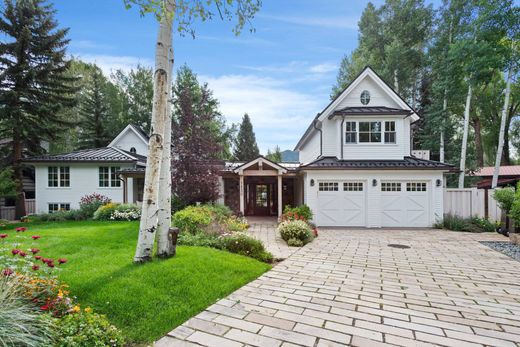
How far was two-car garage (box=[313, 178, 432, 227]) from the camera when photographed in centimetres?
1153

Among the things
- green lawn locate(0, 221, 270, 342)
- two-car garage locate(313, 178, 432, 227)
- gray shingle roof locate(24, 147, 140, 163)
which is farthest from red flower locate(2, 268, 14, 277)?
gray shingle roof locate(24, 147, 140, 163)

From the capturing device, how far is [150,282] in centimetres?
397

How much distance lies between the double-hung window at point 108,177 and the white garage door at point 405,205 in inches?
597

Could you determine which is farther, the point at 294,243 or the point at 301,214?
the point at 301,214

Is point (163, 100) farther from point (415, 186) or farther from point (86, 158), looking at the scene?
point (86, 158)

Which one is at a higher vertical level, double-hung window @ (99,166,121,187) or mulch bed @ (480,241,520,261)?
double-hung window @ (99,166,121,187)

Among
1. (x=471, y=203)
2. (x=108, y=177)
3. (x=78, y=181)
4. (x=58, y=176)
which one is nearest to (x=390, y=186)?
(x=471, y=203)

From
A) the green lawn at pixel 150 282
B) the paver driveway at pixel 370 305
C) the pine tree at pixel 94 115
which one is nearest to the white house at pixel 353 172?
the paver driveway at pixel 370 305

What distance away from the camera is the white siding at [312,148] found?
1462 cm

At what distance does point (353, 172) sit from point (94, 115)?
25.1 metres

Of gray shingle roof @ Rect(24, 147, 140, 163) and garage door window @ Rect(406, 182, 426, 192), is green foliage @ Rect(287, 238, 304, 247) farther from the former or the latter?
gray shingle roof @ Rect(24, 147, 140, 163)

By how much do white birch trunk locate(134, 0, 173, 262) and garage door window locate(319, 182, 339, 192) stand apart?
8603mm

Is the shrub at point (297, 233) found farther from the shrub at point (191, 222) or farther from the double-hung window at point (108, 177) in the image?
the double-hung window at point (108, 177)

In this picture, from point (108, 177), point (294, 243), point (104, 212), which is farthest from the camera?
point (108, 177)
